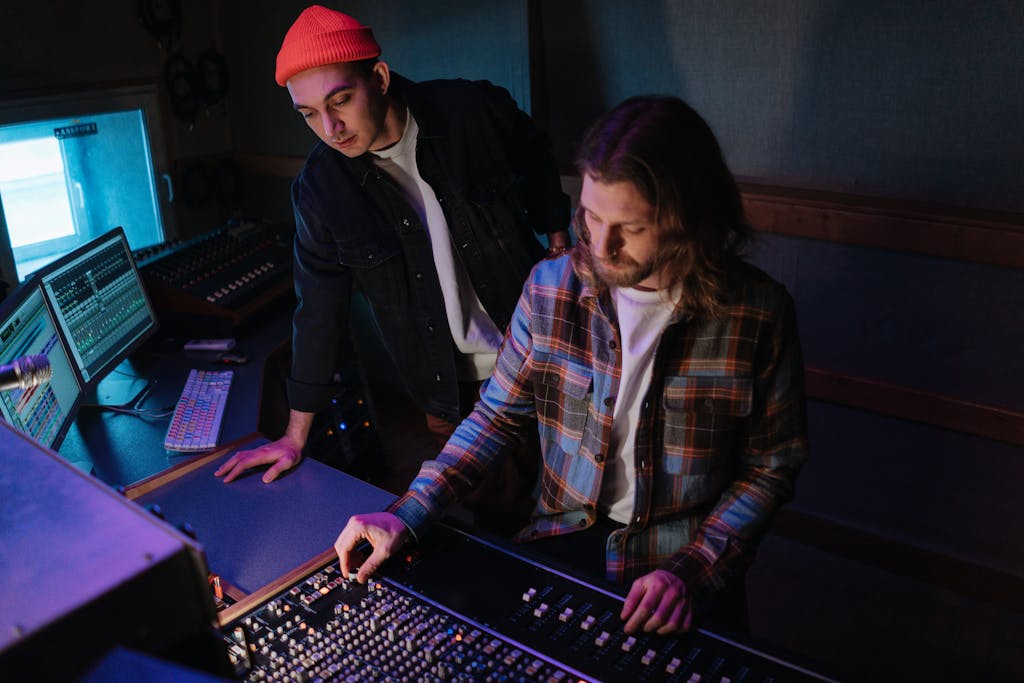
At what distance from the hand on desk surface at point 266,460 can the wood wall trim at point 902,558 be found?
1.54m

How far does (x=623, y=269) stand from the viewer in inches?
54.6

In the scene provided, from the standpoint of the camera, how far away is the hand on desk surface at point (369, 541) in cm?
136

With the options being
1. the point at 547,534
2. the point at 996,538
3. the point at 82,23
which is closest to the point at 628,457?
the point at 547,534

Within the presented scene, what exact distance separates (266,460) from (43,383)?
527 mm

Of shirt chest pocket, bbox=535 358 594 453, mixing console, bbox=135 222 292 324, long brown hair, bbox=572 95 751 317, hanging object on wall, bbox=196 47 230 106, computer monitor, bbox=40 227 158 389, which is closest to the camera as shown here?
long brown hair, bbox=572 95 751 317

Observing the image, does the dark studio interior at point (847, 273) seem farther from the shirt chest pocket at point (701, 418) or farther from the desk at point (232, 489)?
the shirt chest pocket at point (701, 418)

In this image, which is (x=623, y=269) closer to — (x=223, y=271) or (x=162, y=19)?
(x=223, y=271)

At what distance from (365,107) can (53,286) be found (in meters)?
0.90

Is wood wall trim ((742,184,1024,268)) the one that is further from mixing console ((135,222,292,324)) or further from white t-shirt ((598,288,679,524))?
mixing console ((135,222,292,324))

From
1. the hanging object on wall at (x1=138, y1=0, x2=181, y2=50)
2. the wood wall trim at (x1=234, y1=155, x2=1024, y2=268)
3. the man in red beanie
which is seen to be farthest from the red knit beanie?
the hanging object on wall at (x1=138, y1=0, x2=181, y2=50)

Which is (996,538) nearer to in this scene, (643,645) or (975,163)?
(975,163)

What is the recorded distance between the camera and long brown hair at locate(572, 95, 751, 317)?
52.5 inches

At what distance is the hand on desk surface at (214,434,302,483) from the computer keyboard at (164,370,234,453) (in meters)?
0.21

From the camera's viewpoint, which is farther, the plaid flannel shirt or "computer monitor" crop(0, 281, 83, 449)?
"computer monitor" crop(0, 281, 83, 449)
